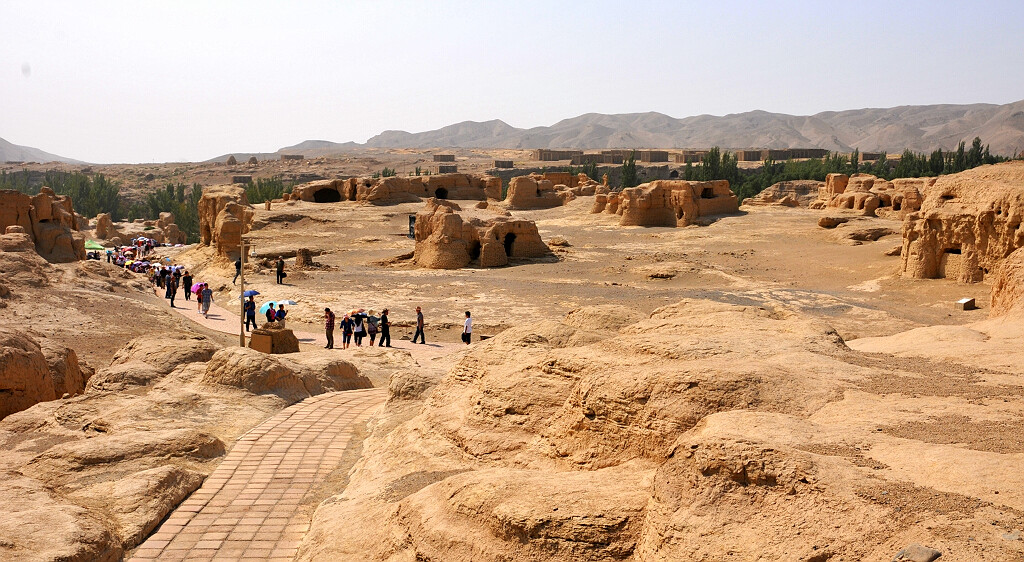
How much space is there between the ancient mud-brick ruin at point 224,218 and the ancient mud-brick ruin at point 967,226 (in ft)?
70.5

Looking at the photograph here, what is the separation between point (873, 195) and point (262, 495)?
36.0 meters

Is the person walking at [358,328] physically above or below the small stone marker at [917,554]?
below

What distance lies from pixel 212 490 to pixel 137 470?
0.69 metres

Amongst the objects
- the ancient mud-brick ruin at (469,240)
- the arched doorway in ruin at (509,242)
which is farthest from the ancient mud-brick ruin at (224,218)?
the arched doorway in ruin at (509,242)

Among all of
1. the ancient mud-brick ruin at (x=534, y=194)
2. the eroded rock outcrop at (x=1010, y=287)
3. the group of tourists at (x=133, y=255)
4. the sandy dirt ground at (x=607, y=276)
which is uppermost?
the eroded rock outcrop at (x=1010, y=287)

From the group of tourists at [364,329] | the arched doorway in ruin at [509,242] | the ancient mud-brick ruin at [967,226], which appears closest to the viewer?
the group of tourists at [364,329]

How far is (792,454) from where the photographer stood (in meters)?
4.05

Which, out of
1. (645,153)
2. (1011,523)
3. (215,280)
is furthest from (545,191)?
(645,153)

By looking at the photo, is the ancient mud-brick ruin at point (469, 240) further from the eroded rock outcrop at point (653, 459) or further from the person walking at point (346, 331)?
the eroded rock outcrop at point (653, 459)

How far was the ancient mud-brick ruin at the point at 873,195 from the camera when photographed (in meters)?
34.5

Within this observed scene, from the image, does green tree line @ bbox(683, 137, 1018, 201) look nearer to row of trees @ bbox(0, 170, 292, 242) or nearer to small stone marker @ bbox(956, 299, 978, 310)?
row of trees @ bbox(0, 170, 292, 242)

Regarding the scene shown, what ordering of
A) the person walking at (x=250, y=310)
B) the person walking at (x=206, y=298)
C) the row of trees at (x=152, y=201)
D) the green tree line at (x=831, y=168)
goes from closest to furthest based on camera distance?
1. the person walking at (x=250, y=310)
2. the person walking at (x=206, y=298)
3. the row of trees at (x=152, y=201)
4. the green tree line at (x=831, y=168)

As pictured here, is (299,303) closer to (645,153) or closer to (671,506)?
(671,506)

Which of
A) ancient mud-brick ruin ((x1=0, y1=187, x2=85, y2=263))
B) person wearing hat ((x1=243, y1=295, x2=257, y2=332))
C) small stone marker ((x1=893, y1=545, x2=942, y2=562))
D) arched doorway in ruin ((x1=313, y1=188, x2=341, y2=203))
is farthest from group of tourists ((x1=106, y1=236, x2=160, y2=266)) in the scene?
small stone marker ((x1=893, y1=545, x2=942, y2=562))
